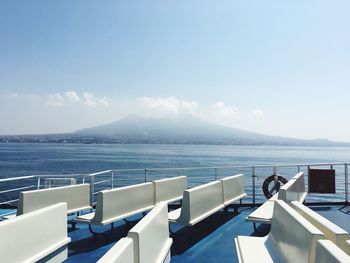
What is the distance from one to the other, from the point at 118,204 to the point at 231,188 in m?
2.51

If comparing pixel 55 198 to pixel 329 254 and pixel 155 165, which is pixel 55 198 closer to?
pixel 329 254

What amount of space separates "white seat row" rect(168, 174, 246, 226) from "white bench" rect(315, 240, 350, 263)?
8.93ft

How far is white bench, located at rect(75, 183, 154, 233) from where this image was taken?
456 centimetres

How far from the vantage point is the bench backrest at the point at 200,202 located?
15.1 ft

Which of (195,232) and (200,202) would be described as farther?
(195,232)

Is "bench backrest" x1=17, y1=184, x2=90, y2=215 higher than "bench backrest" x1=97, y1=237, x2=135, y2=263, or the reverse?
"bench backrest" x1=97, y1=237, x2=135, y2=263

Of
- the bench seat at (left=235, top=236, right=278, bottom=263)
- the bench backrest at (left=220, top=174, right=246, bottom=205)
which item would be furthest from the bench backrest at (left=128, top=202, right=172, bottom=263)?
the bench backrest at (left=220, top=174, right=246, bottom=205)

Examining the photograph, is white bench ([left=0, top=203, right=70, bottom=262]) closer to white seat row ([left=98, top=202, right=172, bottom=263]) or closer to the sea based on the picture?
white seat row ([left=98, top=202, right=172, bottom=263])

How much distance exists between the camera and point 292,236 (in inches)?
106

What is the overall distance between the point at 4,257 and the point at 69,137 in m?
191

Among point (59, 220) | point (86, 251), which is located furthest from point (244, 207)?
point (59, 220)

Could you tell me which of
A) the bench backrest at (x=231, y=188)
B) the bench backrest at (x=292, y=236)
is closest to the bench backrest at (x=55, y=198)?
the bench backrest at (x=231, y=188)

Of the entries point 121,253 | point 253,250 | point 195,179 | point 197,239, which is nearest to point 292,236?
point 253,250

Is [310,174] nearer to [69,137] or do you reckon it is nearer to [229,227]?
[229,227]
